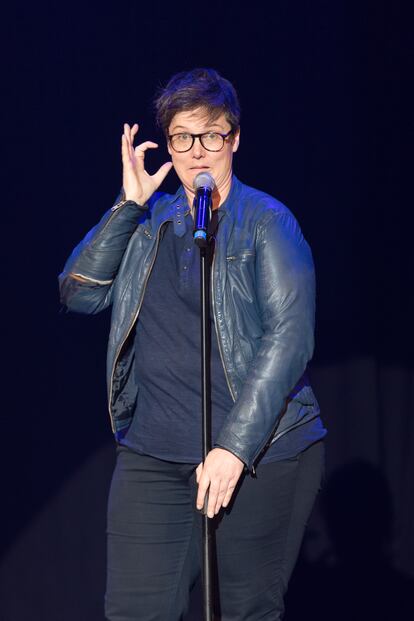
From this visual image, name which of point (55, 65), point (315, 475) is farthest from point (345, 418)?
point (55, 65)

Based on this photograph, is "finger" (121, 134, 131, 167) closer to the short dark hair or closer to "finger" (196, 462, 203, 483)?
the short dark hair

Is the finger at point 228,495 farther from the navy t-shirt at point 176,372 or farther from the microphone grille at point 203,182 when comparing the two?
the microphone grille at point 203,182

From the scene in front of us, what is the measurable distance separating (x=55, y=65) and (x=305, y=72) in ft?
2.81

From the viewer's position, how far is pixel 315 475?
2.05 m

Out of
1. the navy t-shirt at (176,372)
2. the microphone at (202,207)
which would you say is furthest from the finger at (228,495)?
the microphone at (202,207)

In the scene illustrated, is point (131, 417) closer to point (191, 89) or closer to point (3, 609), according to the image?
point (191, 89)

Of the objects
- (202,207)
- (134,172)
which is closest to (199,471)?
(202,207)

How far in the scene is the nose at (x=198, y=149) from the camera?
6.84 feet

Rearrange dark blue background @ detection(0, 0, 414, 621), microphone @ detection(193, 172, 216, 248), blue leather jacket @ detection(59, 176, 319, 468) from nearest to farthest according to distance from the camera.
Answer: microphone @ detection(193, 172, 216, 248) < blue leather jacket @ detection(59, 176, 319, 468) < dark blue background @ detection(0, 0, 414, 621)

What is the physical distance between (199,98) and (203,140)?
→ 0.31ft

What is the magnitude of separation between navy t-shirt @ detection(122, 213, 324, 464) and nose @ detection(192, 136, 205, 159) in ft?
0.52

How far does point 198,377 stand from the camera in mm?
2010

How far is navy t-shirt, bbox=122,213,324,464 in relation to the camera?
2.00 metres

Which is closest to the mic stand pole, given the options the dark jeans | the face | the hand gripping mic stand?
the hand gripping mic stand
